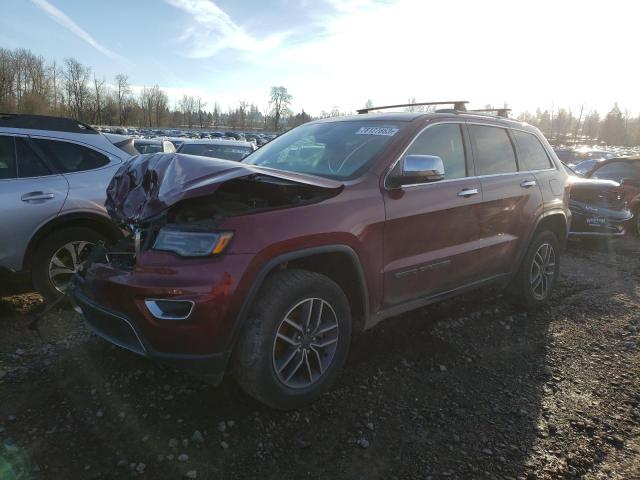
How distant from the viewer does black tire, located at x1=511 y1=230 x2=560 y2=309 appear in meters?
4.57

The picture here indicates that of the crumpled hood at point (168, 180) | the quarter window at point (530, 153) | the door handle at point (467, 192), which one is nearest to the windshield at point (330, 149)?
the crumpled hood at point (168, 180)

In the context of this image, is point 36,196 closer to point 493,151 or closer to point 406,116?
point 406,116

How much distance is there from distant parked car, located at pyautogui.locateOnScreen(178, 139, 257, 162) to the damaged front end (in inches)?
258

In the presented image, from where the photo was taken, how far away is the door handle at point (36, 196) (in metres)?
4.01

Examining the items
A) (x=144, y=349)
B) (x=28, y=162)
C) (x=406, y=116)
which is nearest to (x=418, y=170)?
(x=406, y=116)

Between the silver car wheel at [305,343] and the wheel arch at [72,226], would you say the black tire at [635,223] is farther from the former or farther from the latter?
the wheel arch at [72,226]

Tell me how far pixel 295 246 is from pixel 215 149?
7433mm

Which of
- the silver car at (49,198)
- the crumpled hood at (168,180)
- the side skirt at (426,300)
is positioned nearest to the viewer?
the crumpled hood at (168,180)

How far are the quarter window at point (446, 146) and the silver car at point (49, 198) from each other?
3.04 metres

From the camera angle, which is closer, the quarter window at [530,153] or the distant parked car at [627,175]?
the quarter window at [530,153]

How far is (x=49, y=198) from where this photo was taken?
13.5 ft

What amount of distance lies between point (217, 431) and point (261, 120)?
14736cm

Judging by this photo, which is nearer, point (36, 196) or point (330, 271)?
point (330, 271)

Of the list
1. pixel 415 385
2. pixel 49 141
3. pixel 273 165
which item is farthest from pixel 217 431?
pixel 49 141
